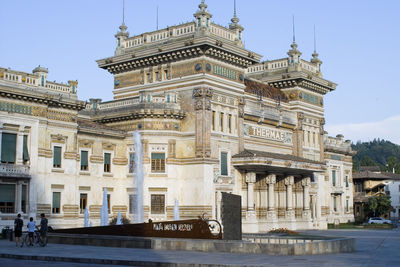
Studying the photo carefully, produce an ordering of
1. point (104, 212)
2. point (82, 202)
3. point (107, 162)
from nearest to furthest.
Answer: point (104, 212) < point (82, 202) < point (107, 162)

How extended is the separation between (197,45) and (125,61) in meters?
8.54

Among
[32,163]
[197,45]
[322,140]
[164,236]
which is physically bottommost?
[164,236]

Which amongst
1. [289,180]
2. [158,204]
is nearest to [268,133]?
[289,180]

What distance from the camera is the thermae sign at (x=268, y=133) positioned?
165ft

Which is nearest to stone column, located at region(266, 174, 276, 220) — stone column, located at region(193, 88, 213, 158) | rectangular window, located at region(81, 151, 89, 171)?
stone column, located at region(193, 88, 213, 158)

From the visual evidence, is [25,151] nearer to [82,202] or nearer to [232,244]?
[82,202]

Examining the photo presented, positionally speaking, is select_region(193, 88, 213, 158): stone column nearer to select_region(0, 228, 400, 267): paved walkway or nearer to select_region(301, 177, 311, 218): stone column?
select_region(301, 177, 311, 218): stone column

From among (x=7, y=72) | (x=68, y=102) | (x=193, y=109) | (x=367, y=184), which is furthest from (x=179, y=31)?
(x=367, y=184)

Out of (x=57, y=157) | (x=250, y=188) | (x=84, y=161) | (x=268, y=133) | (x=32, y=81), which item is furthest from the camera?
(x=268, y=133)

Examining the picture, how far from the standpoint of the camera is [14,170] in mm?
36844

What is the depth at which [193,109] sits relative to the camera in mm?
45594

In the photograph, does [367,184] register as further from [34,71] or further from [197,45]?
[34,71]

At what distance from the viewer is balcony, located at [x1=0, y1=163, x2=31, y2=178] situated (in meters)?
36.2

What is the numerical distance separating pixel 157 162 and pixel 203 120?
519 cm
